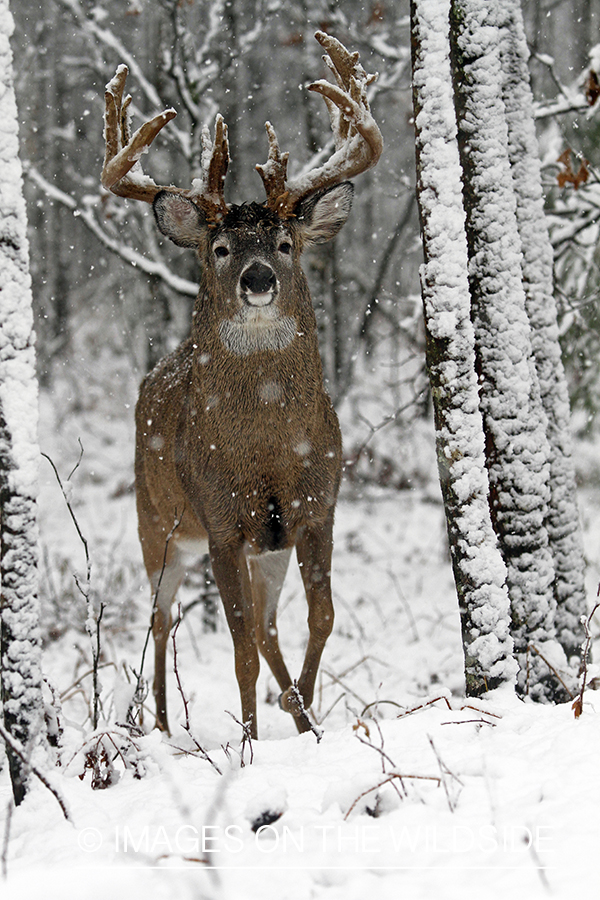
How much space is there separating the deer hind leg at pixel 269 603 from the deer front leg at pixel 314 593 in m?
0.59

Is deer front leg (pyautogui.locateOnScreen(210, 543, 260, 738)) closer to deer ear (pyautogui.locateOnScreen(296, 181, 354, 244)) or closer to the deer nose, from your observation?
the deer nose

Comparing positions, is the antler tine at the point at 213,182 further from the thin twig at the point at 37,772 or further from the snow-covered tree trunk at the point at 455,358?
Answer: the thin twig at the point at 37,772

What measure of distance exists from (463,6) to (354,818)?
12.0ft

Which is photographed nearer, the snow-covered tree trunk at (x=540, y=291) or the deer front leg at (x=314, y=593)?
the deer front leg at (x=314, y=593)

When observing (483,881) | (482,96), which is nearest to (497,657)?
(483,881)

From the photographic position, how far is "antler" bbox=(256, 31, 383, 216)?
4.12 meters

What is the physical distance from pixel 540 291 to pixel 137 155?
235 cm

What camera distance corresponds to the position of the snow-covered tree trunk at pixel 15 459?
3045 mm

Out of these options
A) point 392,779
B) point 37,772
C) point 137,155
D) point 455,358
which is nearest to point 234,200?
point 137,155

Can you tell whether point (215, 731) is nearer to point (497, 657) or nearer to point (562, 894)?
point (497, 657)

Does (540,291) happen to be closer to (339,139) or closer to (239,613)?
(339,139)

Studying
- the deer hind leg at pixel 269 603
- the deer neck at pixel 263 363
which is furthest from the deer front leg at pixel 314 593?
the deer neck at pixel 263 363

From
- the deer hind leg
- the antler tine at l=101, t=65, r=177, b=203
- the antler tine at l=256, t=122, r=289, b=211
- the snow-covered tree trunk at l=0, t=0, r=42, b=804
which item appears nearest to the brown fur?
the antler tine at l=256, t=122, r=289, b=211

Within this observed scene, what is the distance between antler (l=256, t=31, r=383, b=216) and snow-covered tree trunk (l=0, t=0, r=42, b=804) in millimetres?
1528
